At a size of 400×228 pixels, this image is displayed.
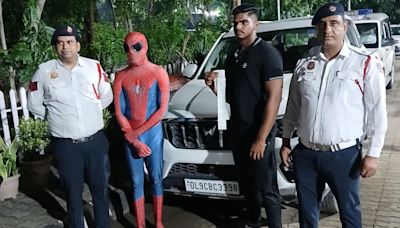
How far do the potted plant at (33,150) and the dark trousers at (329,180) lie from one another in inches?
118

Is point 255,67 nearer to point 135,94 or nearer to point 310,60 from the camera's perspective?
point 310,60

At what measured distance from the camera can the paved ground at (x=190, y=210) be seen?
13.1 ft

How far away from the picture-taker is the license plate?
3.73m

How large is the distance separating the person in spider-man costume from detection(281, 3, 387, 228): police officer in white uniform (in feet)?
3.79

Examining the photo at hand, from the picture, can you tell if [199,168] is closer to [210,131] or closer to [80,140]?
[210,131]

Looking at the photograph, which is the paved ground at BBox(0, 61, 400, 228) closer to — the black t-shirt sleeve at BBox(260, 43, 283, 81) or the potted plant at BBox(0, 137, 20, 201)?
the potted plant at BBox(0, 137, 20, 201)

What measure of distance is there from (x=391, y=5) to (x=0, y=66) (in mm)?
32155

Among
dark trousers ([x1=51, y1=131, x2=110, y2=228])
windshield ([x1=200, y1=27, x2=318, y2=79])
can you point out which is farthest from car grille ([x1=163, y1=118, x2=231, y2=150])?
windshield ([x1=200, y1=27, x2=318, y2=79])

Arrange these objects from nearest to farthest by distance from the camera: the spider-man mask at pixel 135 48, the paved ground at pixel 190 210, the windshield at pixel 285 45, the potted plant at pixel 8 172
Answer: the spider-man mask at pixel 135 48 → the paved ground at pixel 190 210 → the potted plant at pixel 8 172 → the windshield at pixel 285 45

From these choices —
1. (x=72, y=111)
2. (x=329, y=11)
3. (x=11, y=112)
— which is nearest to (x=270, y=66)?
(x=329, y=11)

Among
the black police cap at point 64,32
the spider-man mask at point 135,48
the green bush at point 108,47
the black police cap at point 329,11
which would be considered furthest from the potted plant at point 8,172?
the green bush at point 108,47

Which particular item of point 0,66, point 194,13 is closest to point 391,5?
point 194,13

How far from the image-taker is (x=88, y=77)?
3336 mm

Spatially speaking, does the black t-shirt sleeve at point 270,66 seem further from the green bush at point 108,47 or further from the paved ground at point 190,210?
the green bush at point 108,47
